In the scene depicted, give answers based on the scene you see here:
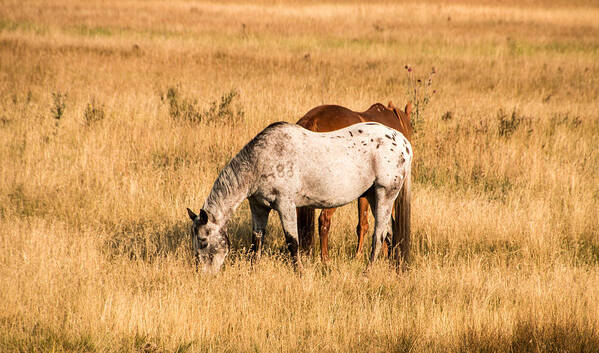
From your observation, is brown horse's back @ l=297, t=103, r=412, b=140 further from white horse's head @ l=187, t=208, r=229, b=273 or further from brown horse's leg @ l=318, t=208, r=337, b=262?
white horse's head @ l=187, t=208, r=229, b=273

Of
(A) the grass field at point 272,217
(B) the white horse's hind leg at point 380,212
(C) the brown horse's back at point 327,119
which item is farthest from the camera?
(C) the brown horse's back at point 327,119

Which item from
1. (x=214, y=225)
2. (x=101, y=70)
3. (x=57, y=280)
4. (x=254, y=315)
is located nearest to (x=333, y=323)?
(x=254, y=315)

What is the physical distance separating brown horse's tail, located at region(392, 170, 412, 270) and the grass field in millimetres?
184

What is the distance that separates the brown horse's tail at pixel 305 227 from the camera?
5535mm

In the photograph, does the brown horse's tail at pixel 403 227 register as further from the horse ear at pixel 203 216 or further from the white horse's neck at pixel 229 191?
the horse ear at pixel 203 216

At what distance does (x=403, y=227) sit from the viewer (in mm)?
5477

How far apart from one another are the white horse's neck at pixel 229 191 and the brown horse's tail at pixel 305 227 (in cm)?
104

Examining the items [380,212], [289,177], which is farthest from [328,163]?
[380,212]

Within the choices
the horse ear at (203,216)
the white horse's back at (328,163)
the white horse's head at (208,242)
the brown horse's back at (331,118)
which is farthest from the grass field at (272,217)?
the brown horse's back at (331,118)

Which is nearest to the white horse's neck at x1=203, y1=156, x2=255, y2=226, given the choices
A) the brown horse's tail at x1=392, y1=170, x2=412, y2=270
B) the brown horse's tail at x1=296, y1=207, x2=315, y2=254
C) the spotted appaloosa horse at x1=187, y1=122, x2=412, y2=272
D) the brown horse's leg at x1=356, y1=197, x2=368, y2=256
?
the spotted appaloosa horse at x1=187, y1=122, x2=412, y2=272

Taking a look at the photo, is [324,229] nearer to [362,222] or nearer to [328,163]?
[362,222]

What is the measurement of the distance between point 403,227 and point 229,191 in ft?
6.04

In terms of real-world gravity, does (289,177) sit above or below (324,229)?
above

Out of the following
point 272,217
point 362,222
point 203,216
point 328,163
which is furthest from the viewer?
point 272,217
